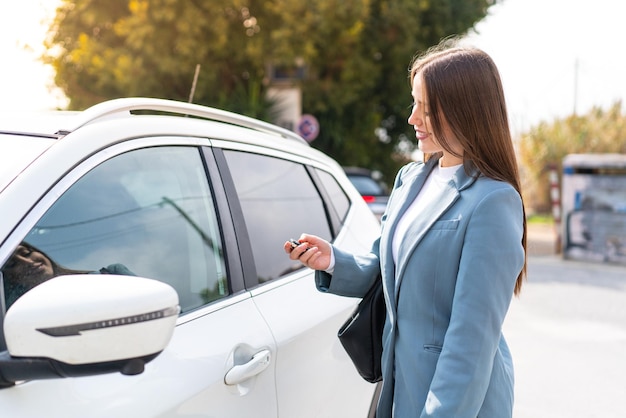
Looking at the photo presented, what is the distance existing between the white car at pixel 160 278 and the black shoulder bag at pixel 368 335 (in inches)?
6.7

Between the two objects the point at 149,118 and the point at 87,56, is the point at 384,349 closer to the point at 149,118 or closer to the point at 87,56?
the point at 149,118

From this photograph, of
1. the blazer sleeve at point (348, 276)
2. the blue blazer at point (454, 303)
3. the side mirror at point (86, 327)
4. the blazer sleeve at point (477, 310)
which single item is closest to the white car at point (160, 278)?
the side mirror at point (86, 327)

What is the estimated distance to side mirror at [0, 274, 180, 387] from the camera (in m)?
1.11

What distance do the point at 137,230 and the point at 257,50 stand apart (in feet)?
45.6

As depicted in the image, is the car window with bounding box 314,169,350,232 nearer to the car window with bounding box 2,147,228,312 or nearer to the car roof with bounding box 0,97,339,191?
the car roof with bounding box 0,97,339,191

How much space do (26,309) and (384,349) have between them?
1.04 meters

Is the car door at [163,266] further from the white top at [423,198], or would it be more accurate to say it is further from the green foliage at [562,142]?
the green foliage at [562,142]

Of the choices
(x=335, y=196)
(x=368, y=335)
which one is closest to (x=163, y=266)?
(x=368, y=335)

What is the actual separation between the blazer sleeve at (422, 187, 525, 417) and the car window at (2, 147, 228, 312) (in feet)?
2.28

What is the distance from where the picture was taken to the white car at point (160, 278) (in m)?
1.17

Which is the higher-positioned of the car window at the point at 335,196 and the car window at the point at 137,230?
the car window at the point at 137,230

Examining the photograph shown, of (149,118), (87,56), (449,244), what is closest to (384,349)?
(449,244)

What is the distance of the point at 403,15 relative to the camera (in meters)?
16.7

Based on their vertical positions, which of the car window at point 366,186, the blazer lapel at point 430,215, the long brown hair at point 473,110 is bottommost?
the car window at point 366,186
